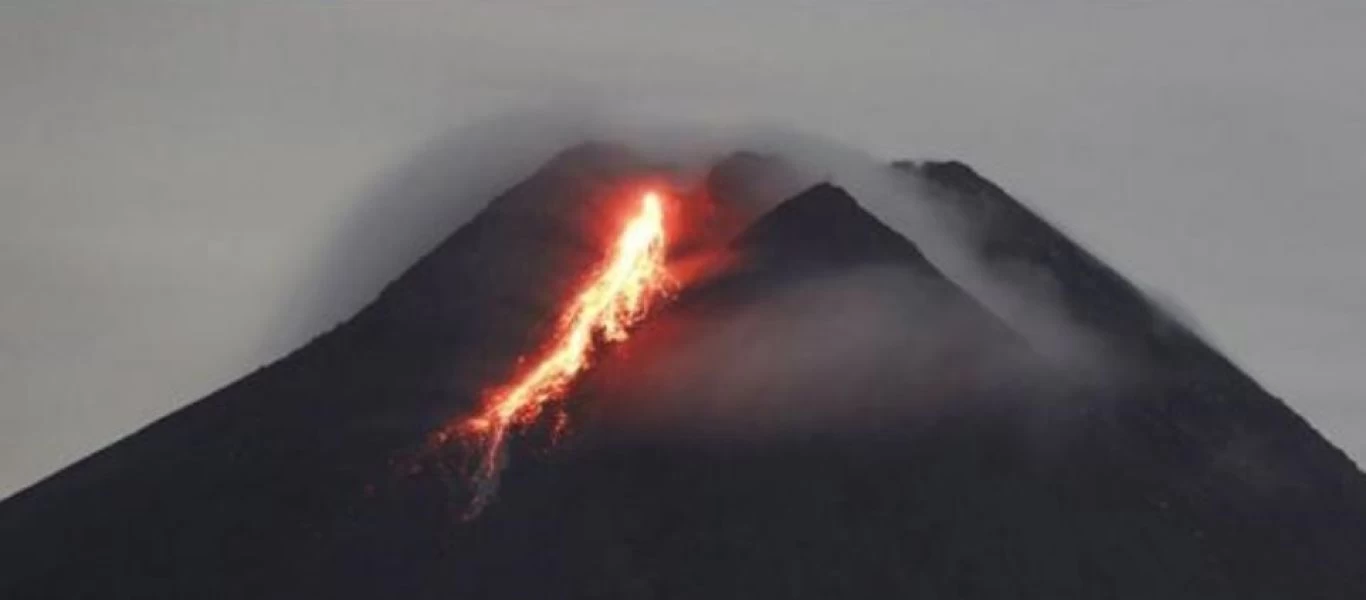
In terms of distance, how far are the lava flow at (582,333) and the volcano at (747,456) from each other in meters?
0.74

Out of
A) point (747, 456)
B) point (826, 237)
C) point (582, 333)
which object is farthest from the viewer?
point (826, 237)

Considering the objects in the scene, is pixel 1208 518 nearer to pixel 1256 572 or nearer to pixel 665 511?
pixel 1256 572

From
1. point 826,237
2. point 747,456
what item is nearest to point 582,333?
point 826,237

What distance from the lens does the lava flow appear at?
340 ft

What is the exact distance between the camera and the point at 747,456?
341ft

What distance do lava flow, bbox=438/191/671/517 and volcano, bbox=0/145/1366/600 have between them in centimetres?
74

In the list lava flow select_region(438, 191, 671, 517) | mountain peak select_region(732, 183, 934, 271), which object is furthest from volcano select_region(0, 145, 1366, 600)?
lava flow select_region(438, 191, 671, 517)

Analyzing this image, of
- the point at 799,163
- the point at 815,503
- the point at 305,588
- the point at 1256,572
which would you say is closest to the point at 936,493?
the point at 815,503

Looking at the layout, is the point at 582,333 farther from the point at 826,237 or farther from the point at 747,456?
the point at 747,456

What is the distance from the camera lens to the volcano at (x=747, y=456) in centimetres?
9750

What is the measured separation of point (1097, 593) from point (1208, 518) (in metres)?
8.93

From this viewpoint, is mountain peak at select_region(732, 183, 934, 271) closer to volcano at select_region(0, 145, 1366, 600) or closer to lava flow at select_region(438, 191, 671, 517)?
volcano at select_region(0, 145, 1366, 600)

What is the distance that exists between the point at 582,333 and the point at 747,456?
10775 mm

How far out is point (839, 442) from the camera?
104m
